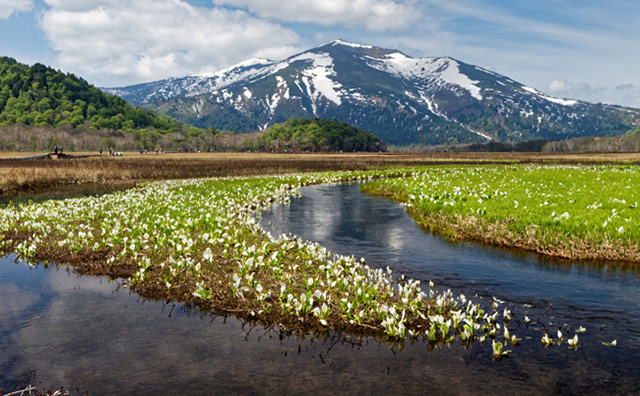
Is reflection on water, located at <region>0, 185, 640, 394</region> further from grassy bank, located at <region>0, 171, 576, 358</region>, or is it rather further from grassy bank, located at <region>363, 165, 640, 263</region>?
grassy bank, located at <region>363, 165, 640, 263</region>

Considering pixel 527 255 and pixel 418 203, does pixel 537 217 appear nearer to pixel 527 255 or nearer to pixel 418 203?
pixel 527 255

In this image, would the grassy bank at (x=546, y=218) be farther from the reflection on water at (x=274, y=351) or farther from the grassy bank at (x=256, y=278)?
the grassy bank at (x=256, y=278)

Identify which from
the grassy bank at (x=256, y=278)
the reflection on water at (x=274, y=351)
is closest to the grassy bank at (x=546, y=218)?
the reflection on water at (x=274, y=351)

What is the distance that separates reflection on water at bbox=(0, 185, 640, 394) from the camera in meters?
8.05

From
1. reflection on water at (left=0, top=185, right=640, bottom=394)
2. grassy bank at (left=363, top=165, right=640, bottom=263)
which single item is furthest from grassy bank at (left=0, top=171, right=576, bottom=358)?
grassy bank at (left=363, top=165, right=640, bottom=263)

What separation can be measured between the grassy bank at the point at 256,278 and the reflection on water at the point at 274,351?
64 centimetres

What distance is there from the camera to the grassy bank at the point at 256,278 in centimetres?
1038

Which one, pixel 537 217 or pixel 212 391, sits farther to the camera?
pixel 537 217

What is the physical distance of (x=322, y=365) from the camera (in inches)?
344

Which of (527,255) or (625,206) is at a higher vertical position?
(625,206)

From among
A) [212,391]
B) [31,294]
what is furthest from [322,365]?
[31,294]

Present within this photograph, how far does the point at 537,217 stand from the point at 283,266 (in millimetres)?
11057

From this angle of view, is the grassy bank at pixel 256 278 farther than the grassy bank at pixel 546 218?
No

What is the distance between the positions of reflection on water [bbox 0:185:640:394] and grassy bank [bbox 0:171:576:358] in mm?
638
